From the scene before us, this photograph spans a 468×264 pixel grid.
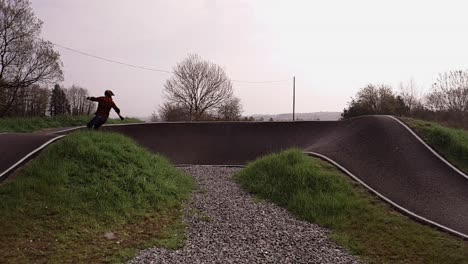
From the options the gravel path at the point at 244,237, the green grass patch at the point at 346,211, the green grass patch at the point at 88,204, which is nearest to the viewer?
the green grass patch at the point at 88,204

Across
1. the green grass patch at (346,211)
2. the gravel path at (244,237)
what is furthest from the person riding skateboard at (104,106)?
the green grass patch at (346,211)

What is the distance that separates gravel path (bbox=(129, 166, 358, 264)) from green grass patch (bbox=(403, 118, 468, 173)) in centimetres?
597

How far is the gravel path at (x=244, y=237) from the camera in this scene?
550cm

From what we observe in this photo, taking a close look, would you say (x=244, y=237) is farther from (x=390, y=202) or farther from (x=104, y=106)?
(x=104, y=106)

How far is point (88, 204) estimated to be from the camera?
22.3 ft

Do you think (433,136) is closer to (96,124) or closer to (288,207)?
(288,207)

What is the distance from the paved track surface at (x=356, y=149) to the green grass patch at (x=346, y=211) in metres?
0.78

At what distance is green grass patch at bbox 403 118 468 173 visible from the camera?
10219mm

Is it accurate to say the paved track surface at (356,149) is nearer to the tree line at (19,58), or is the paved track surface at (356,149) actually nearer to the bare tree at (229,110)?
the tree line at (19,58)

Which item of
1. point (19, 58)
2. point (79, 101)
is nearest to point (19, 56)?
point (19, 58)

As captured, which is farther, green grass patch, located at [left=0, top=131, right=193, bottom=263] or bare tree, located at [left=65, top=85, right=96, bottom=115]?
bare tree, located at [left=65, top=85, right=96, bottom=115]

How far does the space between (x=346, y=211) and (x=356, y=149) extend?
4.51 metres

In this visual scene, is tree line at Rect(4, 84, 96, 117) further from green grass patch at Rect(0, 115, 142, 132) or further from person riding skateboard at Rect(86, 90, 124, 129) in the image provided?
person riding skateboard at Rect(86, 90, 124, 129)

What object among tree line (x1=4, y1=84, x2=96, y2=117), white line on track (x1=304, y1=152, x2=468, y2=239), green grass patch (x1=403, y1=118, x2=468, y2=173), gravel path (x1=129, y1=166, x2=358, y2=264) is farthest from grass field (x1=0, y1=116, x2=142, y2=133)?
green grass patch (x1=403, y1=118, x2=468, y2=173)
